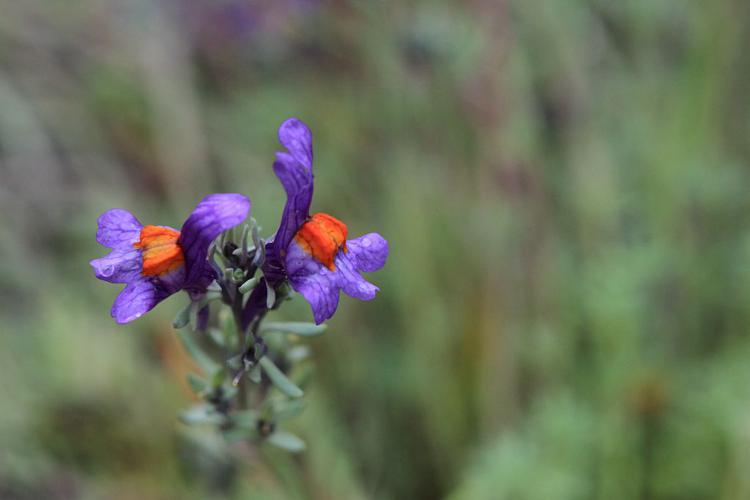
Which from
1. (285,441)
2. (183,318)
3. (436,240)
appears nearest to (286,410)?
(285,441)

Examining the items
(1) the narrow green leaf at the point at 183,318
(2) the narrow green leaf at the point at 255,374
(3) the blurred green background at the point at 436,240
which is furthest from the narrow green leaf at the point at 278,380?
(3) the blurred green background at the point at 436,240

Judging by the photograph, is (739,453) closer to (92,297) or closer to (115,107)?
(92,297)

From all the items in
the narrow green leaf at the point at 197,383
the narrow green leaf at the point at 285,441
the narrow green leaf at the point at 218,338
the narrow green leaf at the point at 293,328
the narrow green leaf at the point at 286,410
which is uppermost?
the narrow green leaf at the point at 218,338

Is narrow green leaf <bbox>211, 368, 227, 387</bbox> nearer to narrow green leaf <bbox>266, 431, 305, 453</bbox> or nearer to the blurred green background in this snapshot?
narrow green leaf <bbox>266, 431, 305, 453</bbox>

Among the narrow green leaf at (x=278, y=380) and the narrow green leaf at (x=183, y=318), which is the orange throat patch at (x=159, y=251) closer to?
the narrow green leaf at (x=183, y=318)

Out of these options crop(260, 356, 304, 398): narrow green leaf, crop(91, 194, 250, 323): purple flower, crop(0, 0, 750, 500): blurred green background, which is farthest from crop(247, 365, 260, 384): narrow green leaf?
crop(0, 0, 750, 500): blurred green background

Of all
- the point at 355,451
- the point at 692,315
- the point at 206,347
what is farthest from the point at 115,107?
the point at 692,315
